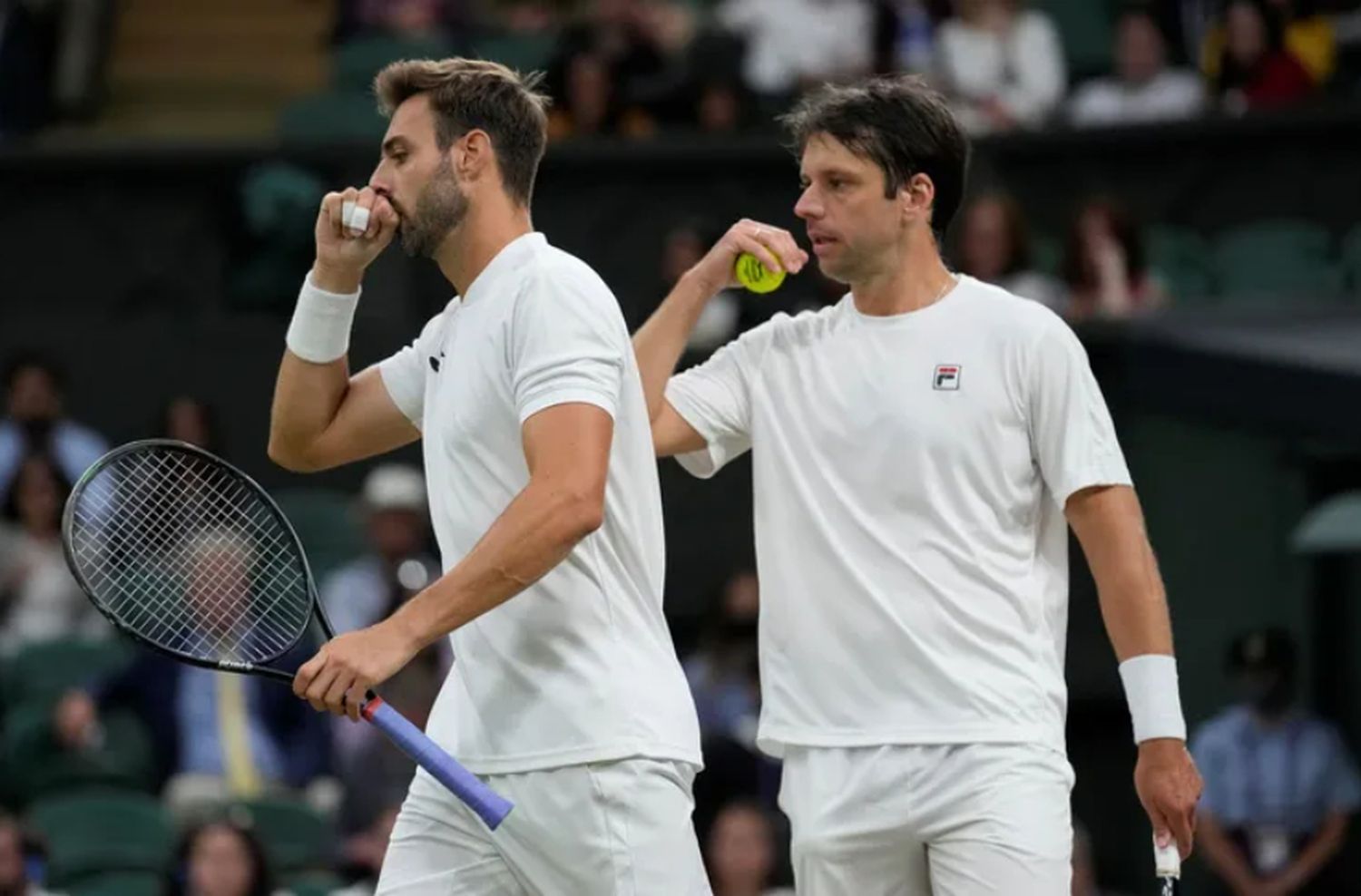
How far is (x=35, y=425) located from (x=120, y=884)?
8.64 ft

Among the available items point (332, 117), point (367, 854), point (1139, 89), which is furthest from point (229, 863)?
point (1139, 89)

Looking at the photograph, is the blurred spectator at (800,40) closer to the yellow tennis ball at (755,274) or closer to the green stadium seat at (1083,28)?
the green stadium seat at (1083,28)

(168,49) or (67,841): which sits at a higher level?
(168,49)

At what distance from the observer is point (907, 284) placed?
5.43m

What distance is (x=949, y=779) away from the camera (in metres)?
5.20

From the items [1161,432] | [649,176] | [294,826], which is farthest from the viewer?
[649,176]

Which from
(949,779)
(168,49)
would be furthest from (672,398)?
(168,49)

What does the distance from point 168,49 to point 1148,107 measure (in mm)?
5463

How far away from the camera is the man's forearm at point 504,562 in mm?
4566

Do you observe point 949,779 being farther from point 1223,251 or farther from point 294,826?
point 1223,251

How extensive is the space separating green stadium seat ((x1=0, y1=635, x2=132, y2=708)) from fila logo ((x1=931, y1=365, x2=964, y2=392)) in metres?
5.87

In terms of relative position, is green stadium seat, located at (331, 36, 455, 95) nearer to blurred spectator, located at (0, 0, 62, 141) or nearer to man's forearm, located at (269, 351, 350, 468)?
blurred spectator, located at (0, 0, 62, 141)

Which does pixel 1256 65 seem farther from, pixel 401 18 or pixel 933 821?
pixel 933 821

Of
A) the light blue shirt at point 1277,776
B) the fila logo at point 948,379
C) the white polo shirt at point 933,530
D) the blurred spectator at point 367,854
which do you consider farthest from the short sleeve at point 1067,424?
the light blue shirt at point 1277,776
